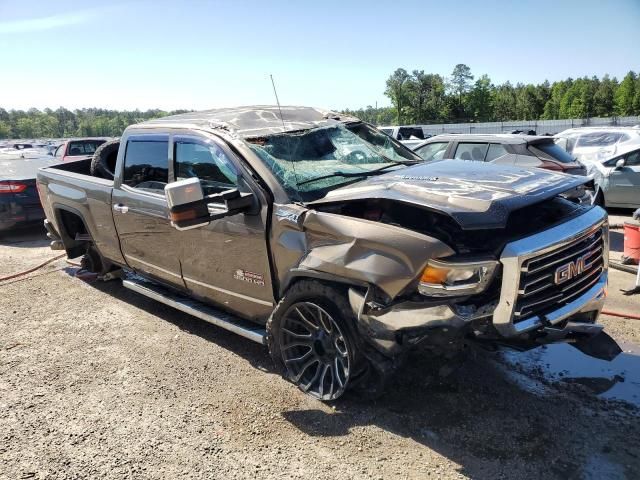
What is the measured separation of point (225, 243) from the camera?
3.78m

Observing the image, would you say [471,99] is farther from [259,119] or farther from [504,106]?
[259,119]

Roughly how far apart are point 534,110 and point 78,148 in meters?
102

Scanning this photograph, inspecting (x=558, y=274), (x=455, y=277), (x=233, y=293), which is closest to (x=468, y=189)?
(x=455, y=277)

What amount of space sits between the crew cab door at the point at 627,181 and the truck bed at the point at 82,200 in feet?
29.0

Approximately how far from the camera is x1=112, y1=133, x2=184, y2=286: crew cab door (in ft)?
14.3

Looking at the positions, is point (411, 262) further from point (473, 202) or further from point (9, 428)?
point (9, 428)

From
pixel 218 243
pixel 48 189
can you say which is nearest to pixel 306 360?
pixel 218 243

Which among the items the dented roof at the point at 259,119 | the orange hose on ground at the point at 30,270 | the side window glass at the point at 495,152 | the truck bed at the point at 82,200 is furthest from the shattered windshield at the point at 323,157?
the orange hose on ground at the point at 30,270

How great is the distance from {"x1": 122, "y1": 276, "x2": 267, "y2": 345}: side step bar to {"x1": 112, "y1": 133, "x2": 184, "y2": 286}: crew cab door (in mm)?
146

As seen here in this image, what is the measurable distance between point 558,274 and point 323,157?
1929 mm

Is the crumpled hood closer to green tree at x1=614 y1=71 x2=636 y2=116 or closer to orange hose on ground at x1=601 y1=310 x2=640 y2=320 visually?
orange hose on ground at x1=601 y1=310 x2=640 y2=320

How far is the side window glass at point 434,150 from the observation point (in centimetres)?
880

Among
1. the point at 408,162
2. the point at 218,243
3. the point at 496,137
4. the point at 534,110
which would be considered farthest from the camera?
the point at 534,110

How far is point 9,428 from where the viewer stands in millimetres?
3297
